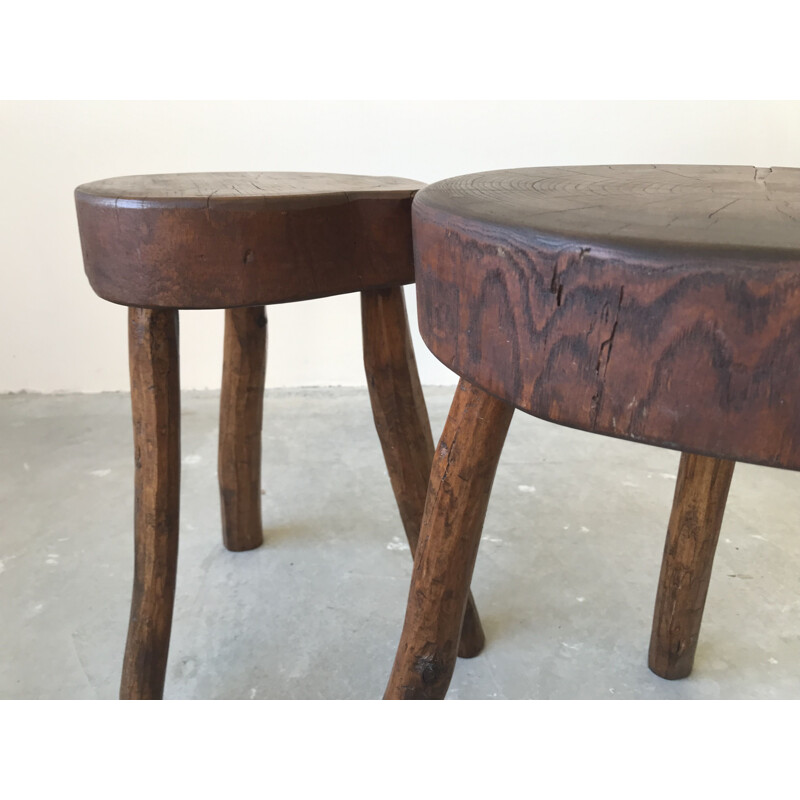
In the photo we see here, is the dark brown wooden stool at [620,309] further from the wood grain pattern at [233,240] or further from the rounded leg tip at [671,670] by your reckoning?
the rounded leg tip at [671,670]

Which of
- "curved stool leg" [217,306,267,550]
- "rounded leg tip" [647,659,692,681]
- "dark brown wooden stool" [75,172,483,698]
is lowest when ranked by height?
"rounded leg tip" [647,659,692,681]

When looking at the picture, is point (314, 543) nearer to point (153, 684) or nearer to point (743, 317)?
point (153, 684)

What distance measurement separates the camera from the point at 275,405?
Result: 1995mm


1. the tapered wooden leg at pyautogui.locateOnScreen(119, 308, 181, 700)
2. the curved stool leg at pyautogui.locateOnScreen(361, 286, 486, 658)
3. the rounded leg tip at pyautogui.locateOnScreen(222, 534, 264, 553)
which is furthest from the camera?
the rounded leg tip at pyautogui.locateOnScreen(222, 534, 264, 553)

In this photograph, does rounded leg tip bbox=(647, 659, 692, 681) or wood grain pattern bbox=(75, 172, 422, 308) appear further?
rounded leg tip bbox=(647, 659, 692, 681)

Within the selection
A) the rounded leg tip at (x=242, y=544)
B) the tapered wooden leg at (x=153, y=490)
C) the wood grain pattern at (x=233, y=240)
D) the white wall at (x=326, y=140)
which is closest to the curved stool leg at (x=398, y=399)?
the wood grain pattern at (x=233, y=240)

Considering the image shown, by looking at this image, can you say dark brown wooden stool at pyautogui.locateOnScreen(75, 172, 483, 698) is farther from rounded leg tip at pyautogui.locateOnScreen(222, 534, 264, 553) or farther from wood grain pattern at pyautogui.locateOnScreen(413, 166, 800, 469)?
rounded leg tip at pyautogui.locateOnScreen(222, 534, 264, 553)

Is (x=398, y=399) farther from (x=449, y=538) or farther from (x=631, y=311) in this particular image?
(x=631, y=311)

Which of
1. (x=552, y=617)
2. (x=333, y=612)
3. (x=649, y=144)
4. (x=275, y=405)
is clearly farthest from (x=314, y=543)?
(x=649, y=144)

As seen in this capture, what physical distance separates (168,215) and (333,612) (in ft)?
2.10

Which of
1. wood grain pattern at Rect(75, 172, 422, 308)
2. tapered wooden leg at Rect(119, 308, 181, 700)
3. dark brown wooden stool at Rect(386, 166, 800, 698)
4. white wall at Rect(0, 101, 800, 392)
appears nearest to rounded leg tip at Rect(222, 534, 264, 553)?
tapered wooden leg at Rect(119, 308, 181, 700)

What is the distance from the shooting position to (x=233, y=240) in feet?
2.35

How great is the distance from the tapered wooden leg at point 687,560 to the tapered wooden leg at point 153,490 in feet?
1.85

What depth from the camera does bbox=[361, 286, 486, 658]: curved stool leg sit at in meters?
0.92
